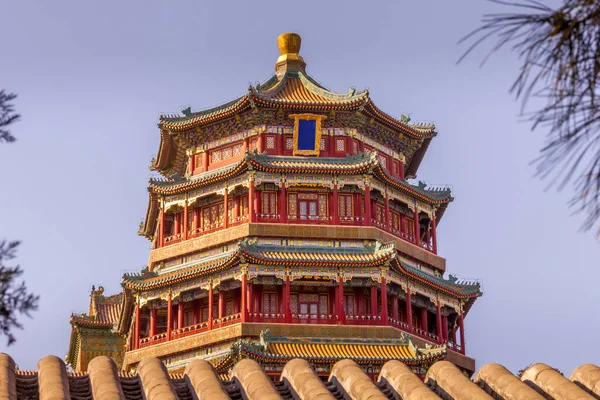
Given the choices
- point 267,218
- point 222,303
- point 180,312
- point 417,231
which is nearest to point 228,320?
point 222,303

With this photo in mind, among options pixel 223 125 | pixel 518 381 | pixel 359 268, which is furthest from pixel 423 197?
pixel 518 381

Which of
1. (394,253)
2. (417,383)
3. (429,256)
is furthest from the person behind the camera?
(429,256)

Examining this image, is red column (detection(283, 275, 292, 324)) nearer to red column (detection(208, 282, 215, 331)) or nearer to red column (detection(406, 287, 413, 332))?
red column (detection(208, 282, 215, 331))

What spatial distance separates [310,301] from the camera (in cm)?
3600

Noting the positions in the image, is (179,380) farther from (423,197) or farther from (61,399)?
(423,197)

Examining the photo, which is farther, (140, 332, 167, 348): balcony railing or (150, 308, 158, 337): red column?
(150, 308, 158, 337): red column

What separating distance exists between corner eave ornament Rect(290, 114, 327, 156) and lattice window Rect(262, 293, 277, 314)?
488 cm

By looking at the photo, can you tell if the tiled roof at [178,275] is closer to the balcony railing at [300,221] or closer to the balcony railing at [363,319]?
the balcony railing at [300,221]

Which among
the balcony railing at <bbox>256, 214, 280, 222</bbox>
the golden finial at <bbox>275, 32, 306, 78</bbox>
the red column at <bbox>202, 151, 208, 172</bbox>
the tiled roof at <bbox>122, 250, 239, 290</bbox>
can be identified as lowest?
the tiled roof at <bbox>122, 250, 239, 290</bbox>

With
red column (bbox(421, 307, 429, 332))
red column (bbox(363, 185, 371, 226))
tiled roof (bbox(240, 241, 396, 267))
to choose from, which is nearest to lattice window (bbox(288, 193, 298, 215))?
tiled roof (bbox(240, 241, 396, 267))

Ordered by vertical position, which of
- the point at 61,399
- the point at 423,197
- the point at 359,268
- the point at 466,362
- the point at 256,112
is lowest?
the point at 61,399

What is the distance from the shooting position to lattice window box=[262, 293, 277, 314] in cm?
3550

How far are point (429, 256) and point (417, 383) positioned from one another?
24820 millimetres

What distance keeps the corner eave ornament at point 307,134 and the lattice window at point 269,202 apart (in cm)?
168
